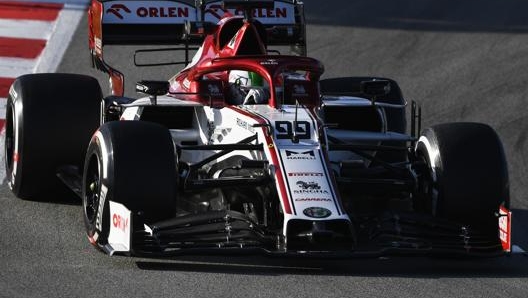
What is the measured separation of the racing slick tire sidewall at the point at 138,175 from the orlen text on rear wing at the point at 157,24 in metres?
2.85

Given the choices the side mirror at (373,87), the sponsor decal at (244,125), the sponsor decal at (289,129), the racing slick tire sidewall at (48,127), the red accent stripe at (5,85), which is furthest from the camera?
the red accent stripe at (5,85)

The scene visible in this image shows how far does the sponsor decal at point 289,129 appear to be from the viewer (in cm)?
973

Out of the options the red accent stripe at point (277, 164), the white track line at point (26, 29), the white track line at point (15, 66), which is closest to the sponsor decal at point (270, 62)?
the red accent stripe at point (277, 164)

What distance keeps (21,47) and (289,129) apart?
24.7 ft

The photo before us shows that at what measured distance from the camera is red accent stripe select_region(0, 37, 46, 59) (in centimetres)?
1632

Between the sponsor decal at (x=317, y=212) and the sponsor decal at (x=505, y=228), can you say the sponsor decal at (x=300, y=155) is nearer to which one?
the sponsor decal at (x=317, y=212)

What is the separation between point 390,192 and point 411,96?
5.58 metres

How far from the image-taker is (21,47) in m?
16.6

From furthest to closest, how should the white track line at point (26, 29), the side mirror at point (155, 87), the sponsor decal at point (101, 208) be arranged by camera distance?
the white track line at point (26, 29) → the side mirror at point (155, 87) → the sponsor decal at point (101, 208)

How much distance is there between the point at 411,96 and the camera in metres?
15.5

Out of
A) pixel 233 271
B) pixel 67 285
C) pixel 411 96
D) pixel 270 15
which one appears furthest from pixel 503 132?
pixel 67 285

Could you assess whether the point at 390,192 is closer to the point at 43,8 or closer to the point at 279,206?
the point at 279,206

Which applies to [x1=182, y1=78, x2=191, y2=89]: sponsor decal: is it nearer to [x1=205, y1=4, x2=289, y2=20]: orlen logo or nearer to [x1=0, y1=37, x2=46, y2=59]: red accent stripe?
[x1=205, y1=4, x2=289, y2=20]: orlen logo

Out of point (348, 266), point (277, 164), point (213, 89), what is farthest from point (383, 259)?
point (213, 89)
